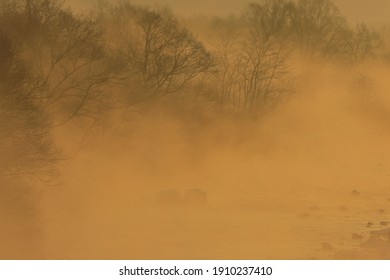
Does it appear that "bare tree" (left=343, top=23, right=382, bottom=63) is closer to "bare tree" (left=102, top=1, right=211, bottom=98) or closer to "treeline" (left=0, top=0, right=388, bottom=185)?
"treeline" (left=0, top=0, right=388, bottom=185)

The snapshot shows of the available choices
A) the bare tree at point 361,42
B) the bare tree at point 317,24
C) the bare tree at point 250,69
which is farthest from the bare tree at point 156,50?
the bare tree at point 361,42

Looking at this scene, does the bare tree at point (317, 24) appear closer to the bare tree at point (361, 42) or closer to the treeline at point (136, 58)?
the treeline at point (136, 58)

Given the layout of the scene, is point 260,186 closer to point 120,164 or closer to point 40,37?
point 120,164

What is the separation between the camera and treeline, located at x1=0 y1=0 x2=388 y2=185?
15.0 meters

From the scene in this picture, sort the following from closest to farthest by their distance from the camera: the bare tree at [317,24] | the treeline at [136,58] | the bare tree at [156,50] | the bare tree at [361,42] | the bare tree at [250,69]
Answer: the treeline at [136,58] < the bare tree at [156,50] < the bare tree at [250,69] < the bare tree at [317,24] < the bare tree at [361,42]

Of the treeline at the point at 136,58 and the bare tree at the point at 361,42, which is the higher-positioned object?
the bare tree at the point at 361,42

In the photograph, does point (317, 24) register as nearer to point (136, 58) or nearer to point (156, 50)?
point (156, 50)

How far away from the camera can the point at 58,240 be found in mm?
13148

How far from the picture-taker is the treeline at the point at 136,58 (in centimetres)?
1502

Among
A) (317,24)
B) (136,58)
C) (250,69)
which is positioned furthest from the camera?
(317,24)

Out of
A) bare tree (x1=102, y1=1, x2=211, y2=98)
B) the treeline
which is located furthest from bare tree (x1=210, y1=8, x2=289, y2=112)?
bare tree (x1=102, y1=1, x2=211, y2=98)

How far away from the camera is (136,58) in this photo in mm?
22938

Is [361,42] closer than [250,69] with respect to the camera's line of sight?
No

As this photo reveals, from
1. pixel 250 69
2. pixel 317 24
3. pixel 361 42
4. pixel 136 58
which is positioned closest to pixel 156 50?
pixel 136 58
